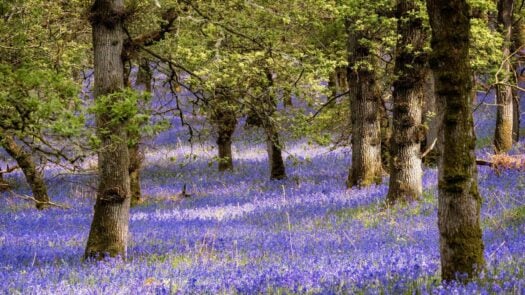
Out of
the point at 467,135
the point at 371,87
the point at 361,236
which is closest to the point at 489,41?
the point at 371,87

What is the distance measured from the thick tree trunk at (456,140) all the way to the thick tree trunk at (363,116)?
32.2ft

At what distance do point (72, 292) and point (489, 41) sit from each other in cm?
1010

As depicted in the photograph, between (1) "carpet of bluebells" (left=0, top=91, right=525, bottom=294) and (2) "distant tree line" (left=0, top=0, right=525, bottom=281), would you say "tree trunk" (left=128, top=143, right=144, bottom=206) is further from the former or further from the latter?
(1) "carpet of bluebells" (left=0, top=91, right=525, bottom=294)

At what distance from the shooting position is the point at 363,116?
1557 cm

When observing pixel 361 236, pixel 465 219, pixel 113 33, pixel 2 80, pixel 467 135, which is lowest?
pixel 361 236

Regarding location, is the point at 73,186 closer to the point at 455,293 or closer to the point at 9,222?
the point at 9,222

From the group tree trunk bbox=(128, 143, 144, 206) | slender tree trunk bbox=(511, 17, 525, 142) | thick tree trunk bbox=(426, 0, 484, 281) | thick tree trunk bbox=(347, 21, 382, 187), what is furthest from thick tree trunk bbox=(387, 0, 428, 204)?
slender tree trunk bbox=(511, 17, 525, 142)

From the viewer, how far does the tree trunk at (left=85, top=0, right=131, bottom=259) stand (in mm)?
8344

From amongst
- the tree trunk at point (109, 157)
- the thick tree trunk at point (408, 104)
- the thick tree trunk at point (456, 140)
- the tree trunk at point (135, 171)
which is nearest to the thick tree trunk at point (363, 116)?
the thick tree trunk at point (408, 104)

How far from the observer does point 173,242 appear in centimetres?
1033

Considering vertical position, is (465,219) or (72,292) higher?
(465,219)

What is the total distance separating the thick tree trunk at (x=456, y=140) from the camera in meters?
5.16

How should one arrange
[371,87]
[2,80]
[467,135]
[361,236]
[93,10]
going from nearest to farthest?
[467,135] → [2,80] → [93,10] → [361,236] → [371,87]

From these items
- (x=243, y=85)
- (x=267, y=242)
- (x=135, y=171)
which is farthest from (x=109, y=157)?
(x=135, y=171)
